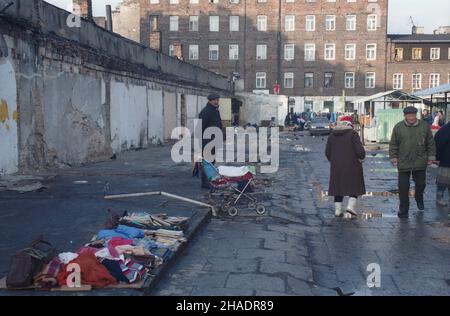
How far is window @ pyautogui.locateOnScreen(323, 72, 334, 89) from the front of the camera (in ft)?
209

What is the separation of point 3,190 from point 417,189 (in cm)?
743

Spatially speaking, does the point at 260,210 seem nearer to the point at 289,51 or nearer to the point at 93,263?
the point at 93,263

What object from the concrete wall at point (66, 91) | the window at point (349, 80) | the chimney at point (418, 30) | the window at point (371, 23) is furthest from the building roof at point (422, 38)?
the concrete wall at point (66, 91)

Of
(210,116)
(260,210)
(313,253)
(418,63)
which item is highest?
(418,63)

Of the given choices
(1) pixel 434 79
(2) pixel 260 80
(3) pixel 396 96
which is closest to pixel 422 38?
(1) pixel 434 79

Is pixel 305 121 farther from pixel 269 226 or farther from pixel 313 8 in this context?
pixel 269 226

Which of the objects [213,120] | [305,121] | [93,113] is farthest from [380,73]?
[213,120]

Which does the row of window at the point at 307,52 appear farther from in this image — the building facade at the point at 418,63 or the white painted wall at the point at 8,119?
the white painted wall at the point at 8,119

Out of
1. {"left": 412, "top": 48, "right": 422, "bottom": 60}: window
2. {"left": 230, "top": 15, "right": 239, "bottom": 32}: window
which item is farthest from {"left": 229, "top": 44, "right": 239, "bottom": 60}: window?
{"left": 412, "top": 48, "right": 422, "bottom": 60}: window

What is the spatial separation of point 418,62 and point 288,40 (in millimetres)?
14708

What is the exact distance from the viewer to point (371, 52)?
63.0 m

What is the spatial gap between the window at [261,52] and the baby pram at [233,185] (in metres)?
55.7

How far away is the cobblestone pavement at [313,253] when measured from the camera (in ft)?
18.0

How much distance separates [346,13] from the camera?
63094mm
